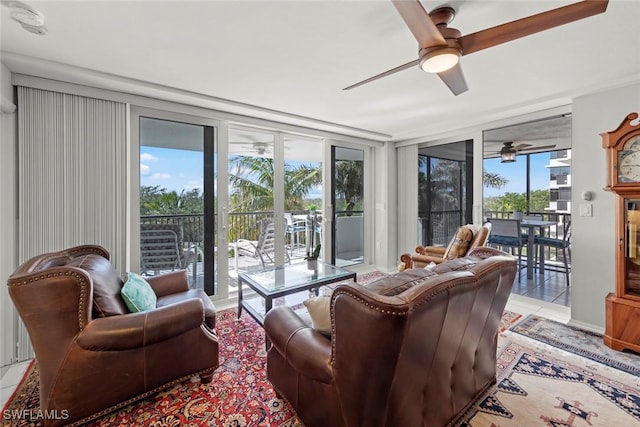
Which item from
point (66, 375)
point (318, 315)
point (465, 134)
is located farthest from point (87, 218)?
point (465, 134)

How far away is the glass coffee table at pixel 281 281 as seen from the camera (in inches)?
96.3

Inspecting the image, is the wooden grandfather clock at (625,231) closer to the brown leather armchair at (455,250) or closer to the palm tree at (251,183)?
the brown leather armchair at (455,250)

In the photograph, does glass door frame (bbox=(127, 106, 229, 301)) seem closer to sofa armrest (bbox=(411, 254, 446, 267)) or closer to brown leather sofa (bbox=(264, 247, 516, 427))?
brown leather sofa (bbox=(264, 247, 516, 427))

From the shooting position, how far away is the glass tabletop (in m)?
2.58

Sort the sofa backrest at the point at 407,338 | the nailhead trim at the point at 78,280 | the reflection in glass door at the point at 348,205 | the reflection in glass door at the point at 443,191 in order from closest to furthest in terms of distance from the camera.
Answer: the sofa backrest at the point at 407,338
the nailhead trim at the point at 78,280
the reflection in glass door at the point at 443,191
the reflection in glass door at the point at 348,205

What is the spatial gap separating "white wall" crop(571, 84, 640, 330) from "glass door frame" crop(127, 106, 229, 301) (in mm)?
3722

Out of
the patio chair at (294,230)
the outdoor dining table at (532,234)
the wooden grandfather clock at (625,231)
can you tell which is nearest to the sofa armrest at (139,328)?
the patio chair at (294,230)

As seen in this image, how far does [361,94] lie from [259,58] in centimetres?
114

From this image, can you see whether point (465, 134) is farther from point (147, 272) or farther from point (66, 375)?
point (66, 375)

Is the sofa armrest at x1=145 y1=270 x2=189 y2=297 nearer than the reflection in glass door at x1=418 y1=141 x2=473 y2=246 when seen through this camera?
Yes

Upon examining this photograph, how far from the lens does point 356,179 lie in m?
4.86

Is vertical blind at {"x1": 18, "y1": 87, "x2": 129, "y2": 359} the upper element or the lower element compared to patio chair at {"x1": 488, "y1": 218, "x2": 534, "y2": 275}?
upper

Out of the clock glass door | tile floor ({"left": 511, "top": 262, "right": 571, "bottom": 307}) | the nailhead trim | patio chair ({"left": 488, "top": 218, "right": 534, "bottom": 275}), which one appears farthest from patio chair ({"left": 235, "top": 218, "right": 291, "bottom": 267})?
the clock glass door

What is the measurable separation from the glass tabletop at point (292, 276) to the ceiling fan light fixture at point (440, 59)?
196 cm
